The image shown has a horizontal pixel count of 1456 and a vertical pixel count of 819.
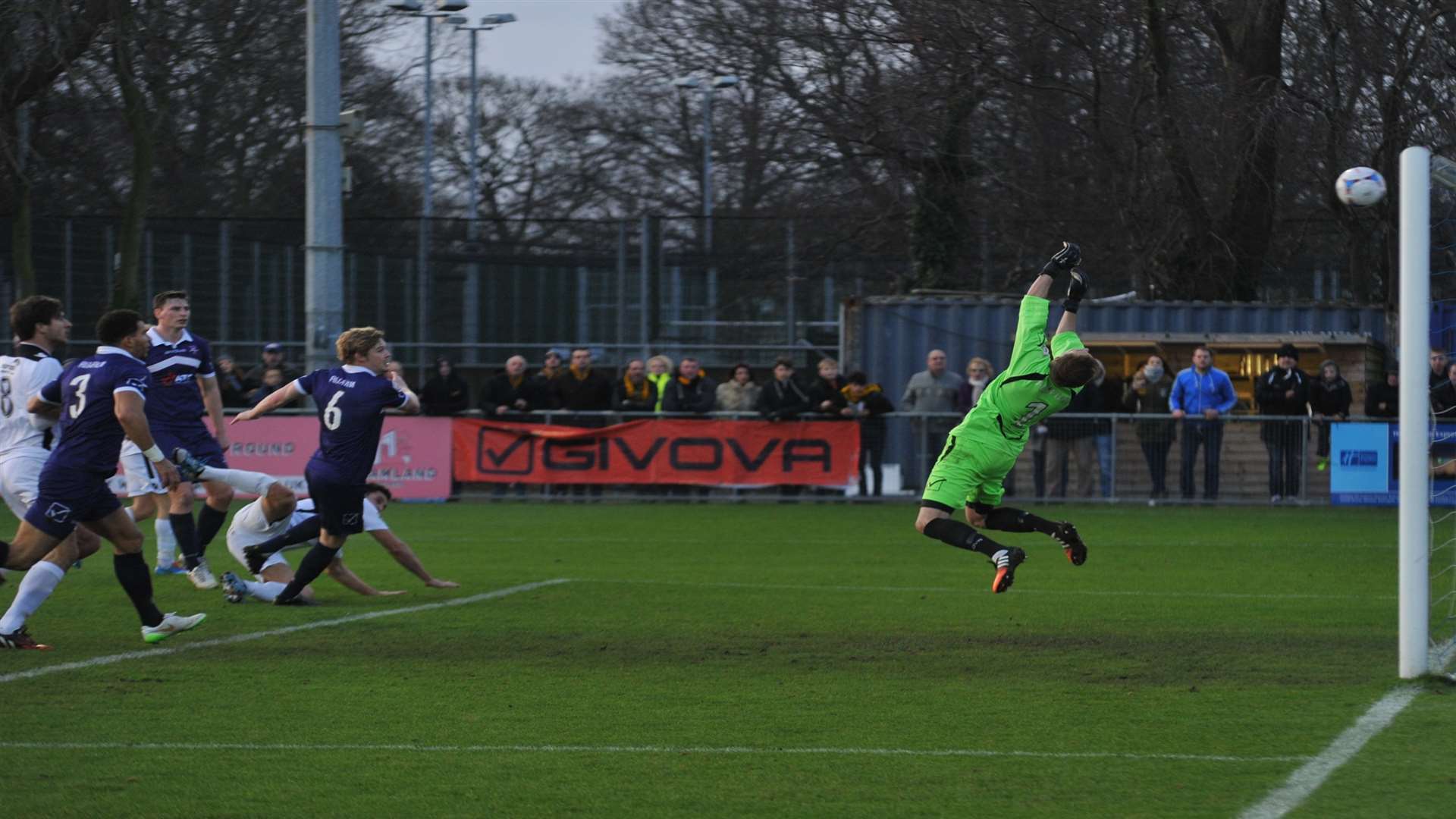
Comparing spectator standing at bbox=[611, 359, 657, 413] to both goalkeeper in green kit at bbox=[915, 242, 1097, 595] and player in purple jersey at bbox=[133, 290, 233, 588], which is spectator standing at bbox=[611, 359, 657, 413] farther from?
goalkeeper in green kit at bbox=[915, 242, 1097, 595]

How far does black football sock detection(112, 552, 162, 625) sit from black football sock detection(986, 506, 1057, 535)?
15.8ft

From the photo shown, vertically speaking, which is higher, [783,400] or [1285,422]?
[783,400]

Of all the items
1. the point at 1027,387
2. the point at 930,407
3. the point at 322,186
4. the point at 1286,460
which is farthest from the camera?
the point at 930,407

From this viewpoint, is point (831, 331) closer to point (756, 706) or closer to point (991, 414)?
point (991, 414)

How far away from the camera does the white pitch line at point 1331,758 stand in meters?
5.62

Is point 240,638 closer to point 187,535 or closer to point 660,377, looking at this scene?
point 187,535

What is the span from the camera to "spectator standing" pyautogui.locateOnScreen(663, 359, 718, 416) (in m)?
21.0

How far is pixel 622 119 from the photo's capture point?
140 feet

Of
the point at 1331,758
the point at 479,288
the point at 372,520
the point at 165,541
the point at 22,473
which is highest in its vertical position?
the point at 479,288

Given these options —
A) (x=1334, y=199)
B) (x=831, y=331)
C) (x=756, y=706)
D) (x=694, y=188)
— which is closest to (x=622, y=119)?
(x=694, y=188)

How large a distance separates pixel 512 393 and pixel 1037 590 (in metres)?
10.2

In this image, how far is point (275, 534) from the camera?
11594 mm

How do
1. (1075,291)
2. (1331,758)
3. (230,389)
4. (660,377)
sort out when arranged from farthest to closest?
(230,389) → (660,377) → (1075,291) → (1331,758)

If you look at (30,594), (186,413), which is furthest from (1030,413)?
(186,413)
